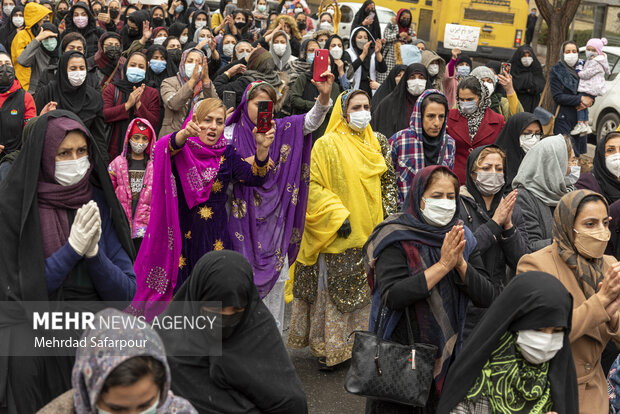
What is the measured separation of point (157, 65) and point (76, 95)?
1596 millimetres

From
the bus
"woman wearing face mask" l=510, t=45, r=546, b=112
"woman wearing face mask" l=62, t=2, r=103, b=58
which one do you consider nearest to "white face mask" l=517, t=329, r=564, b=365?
"woman wearing face mask" l=510, t=45, r=546, b=112

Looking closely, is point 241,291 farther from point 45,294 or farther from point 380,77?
point 380,77

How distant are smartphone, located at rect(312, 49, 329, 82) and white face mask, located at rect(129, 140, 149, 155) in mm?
1329

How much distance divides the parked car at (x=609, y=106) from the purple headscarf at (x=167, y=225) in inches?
346

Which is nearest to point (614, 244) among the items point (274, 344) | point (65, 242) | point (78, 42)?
point (274, 344)

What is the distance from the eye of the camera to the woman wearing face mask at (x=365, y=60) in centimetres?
1055

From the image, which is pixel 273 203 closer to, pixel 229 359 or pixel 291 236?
pixel 291 236

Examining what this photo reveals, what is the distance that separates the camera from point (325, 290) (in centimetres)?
516

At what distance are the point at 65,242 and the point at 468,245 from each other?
5.63 ft

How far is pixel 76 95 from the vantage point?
6.91 m

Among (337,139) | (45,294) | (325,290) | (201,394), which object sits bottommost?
(325,290)

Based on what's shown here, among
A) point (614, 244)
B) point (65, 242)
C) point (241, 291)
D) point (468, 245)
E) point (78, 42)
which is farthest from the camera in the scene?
point (78, 42)

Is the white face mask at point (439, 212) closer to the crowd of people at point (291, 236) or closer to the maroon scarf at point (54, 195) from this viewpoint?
the crowd of people at point (291, 236)

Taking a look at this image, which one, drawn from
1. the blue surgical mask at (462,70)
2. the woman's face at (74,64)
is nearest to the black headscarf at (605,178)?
the woman's face at (74,64)
